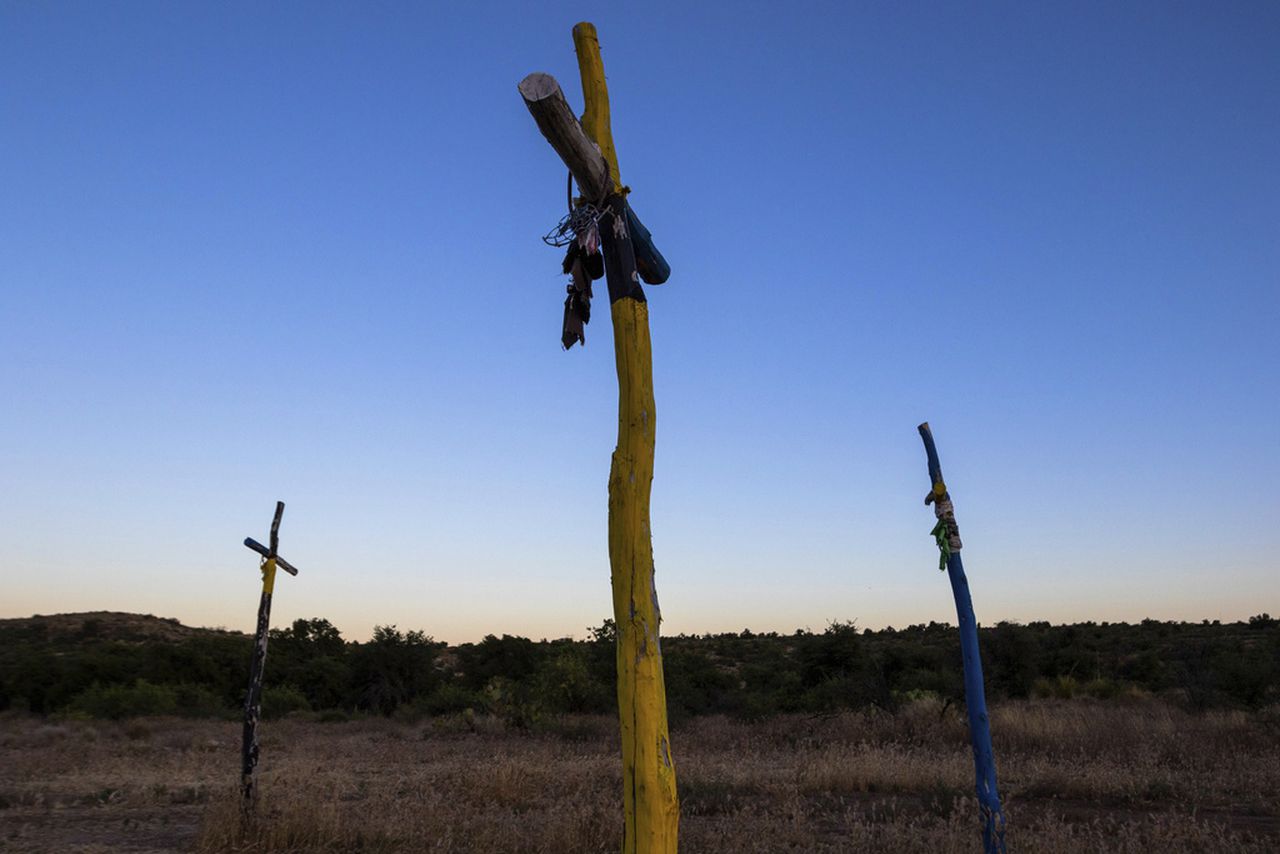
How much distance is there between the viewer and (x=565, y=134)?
4207 millimetres

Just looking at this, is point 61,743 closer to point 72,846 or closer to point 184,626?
point 72,846

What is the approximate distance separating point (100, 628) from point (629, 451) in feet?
216

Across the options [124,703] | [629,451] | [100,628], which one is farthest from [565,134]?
[100,628]

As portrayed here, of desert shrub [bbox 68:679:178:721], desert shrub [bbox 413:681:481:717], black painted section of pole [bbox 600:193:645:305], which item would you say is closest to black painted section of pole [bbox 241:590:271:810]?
black painted section of pole [bbox 600:193:645:305]

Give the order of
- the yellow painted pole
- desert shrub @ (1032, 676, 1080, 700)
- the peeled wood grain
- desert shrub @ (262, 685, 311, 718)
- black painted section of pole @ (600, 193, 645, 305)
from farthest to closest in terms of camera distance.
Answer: desert shrub @ (262, 685, 311, 718)
desert shrub @ (1032, 676, 1080, 700)
black painted section of pole @ (600, 193, 645, 305)
the peeled wood grain
the yellow painted pole

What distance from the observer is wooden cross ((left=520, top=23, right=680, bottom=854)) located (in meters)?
3.77

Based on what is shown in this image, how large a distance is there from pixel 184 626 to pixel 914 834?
7194cm

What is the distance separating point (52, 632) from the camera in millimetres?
55438

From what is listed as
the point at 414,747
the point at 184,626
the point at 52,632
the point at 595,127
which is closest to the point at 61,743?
the point at 414,747

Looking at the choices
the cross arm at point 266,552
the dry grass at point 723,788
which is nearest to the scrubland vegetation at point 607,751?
the dry grass at point 723,788

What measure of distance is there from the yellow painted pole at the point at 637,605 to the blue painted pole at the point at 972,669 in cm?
358

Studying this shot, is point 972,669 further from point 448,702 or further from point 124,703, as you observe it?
point 124,703

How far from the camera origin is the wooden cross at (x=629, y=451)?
3770mm

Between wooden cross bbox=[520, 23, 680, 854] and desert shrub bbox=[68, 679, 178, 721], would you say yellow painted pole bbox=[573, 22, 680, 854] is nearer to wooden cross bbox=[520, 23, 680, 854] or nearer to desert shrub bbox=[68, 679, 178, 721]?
wooden cross bbox=[520, 23, 680, 854]
